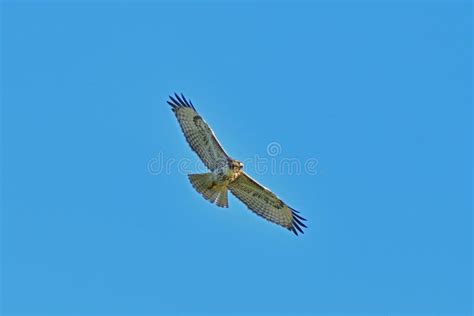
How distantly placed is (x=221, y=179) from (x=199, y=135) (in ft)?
3.38

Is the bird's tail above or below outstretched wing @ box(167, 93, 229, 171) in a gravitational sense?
below

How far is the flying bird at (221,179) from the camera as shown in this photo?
15.1 m

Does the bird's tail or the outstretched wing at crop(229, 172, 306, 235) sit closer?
the bird's tail

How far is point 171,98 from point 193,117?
556 mm

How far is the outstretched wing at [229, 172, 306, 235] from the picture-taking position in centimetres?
1592

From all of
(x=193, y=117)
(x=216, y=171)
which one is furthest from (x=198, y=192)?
(x=193, y=117)

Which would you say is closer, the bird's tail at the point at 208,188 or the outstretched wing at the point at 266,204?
the bird's tail at the point at 208,188

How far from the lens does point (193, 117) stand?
15750 mm

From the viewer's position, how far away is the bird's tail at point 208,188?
15.1 metres

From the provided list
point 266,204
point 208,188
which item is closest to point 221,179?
point 208,188

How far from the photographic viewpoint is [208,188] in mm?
15148

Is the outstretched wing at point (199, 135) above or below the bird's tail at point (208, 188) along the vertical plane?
above

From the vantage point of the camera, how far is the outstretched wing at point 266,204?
1592 centimetres

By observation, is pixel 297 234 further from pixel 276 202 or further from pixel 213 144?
pixel 213 144
